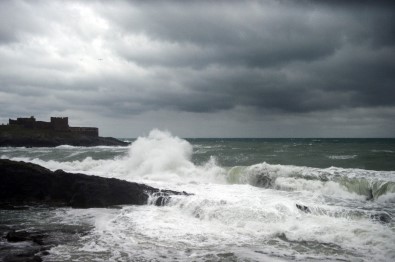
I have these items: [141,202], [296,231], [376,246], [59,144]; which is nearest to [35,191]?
[141,202]

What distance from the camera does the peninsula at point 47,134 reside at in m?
65.6

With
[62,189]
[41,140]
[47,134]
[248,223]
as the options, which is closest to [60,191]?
[62,189]

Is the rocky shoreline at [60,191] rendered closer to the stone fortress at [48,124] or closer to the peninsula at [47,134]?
the peninsula at [47,134]

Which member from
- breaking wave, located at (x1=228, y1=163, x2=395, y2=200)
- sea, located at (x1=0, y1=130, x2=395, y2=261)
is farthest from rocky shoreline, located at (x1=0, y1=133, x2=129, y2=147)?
sea, located at (x1=0, y1=130, x2=395, y2=261)

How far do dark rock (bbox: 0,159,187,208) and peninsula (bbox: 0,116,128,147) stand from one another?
55805mm

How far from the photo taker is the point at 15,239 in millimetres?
7887

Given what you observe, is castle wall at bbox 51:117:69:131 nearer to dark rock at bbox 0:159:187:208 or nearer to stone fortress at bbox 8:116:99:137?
stone fortress at bbox 8:116:99:137

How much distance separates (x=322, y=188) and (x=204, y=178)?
692 centimetres

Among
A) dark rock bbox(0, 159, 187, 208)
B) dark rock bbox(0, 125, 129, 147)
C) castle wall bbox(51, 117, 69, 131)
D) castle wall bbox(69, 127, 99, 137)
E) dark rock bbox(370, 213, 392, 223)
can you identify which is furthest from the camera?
castle wall bbox(69, 127, 99, 137)

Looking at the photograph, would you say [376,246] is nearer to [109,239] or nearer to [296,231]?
[296,231]

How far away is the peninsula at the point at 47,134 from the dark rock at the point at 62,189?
2197 inches

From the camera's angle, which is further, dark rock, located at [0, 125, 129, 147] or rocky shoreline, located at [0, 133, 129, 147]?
dark rock, located at [0, 125, 129, 147]

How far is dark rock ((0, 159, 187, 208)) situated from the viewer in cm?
1306

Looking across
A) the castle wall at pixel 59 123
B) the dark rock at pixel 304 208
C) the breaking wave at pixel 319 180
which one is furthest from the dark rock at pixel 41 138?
the dark rock at pixel 304 208
